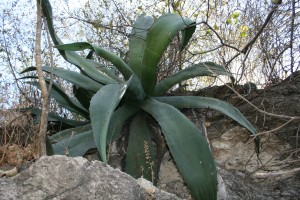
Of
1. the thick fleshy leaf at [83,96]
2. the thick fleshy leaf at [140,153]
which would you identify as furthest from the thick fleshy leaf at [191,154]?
the thick fleshy leaf at [83,96]

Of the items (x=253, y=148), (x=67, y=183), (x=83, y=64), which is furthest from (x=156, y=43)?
(x=67, y=183)

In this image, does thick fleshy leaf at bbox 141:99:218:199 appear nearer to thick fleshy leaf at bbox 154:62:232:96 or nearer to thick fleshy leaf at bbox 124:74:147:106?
thick fleshy leaf at bbox 124:74:147:106

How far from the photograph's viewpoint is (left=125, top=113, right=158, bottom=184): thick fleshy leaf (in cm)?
193

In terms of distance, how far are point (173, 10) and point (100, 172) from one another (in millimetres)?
2364

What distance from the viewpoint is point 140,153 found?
2012 millimetres

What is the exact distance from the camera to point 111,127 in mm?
2131

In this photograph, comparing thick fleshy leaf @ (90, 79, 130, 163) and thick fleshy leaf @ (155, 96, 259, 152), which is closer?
thick fleshy leaf @ (90, 79, 130, 163)

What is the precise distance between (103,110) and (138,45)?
2.78ft

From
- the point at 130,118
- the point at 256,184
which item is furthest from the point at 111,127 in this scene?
the point at 256,184

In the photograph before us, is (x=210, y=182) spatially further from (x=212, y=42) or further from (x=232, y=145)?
(x=212, y=42)

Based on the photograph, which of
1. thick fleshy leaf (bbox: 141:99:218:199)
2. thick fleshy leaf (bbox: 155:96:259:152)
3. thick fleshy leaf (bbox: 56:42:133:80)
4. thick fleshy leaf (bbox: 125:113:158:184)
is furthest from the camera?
thick fleshy leaf (bbox: 56:42:133:80)

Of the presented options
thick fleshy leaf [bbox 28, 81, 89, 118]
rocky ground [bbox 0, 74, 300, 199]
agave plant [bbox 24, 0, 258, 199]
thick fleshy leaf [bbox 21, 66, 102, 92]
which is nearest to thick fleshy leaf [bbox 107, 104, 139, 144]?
agave plant [bbox 24, 0, 258, 199]

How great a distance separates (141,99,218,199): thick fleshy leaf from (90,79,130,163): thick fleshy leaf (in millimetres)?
295

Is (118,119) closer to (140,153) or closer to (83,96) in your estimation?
(140,153)
